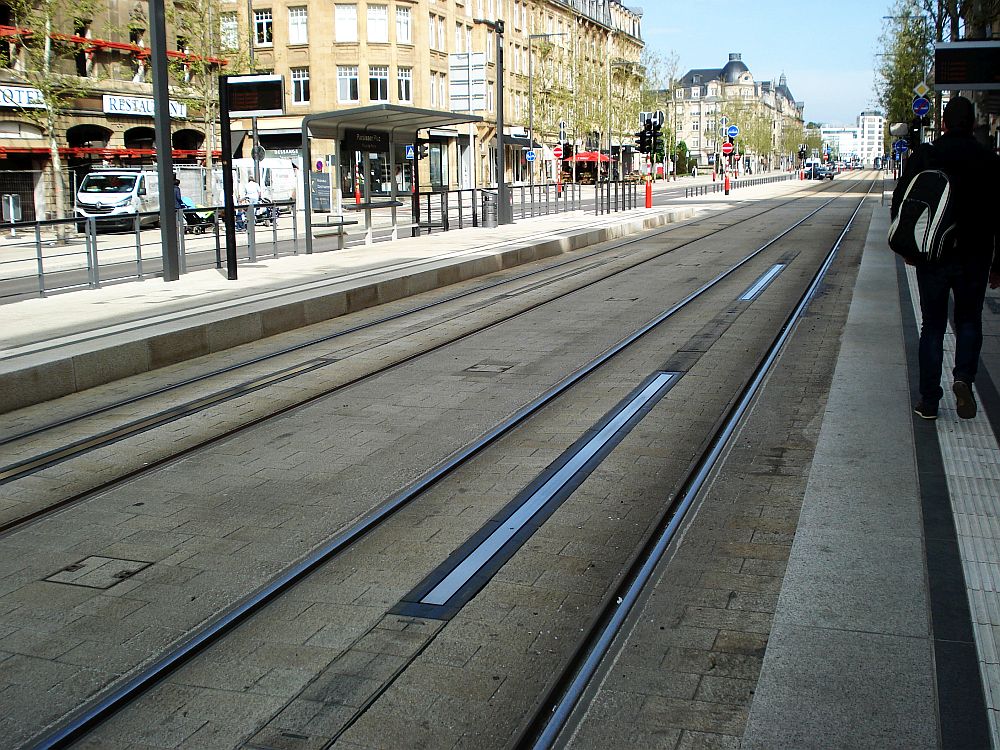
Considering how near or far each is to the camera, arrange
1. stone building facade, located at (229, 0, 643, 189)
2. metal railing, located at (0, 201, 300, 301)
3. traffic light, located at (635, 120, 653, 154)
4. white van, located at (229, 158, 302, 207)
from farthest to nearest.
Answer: stone building facade, located at (229, 0, 643, 189) → white van, located at (229, 158, 302, 207) → traffic light, located at (635, 120, 653, 154) → metal railing, located at (0, 201, 300, 301)

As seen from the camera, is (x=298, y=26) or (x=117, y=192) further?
(x=298, y=26)

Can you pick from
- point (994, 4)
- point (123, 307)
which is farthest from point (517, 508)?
point (994, 4)

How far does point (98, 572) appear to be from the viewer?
15.9ft

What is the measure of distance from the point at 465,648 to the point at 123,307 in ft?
33.2

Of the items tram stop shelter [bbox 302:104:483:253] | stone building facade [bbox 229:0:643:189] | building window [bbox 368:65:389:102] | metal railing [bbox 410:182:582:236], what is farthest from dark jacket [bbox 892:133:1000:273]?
building window [bbox 368:65:389:102]

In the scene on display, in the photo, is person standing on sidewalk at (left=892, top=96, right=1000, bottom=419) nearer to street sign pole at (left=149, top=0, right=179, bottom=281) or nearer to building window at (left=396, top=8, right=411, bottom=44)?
street sign pole at (left=149, top=0, right=179, bottom=281)

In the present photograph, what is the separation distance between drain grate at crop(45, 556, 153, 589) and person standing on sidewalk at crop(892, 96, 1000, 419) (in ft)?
16.0

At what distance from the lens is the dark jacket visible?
265 inches

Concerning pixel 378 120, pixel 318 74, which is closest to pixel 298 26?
pixel 318 74

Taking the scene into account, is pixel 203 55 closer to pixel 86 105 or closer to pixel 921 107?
pixel 86 105

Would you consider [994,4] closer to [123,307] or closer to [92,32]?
[123,307]

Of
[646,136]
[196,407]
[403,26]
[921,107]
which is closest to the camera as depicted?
[196,407]

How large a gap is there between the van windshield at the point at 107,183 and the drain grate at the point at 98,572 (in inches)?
1229

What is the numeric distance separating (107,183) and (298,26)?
28469 mm
